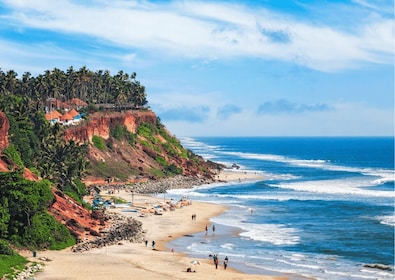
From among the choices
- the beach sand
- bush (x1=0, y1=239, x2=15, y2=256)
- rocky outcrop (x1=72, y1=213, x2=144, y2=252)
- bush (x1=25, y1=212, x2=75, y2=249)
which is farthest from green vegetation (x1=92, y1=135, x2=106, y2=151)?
bush (x1=0, y1=239, x2=15, y2=256)

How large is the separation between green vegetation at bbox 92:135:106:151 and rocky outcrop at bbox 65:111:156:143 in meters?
0.79

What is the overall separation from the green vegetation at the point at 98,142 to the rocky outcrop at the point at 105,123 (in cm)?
79

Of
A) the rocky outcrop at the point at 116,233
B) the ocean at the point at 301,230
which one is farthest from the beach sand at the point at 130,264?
the ocean at the point at 301,230

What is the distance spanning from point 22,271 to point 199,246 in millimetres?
19274

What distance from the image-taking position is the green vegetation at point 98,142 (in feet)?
333

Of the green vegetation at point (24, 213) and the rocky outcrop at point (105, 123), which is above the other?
the rocky outcrop at point (105, 123)

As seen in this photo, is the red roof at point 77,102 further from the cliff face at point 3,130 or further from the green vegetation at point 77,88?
the cliff face at point 3,130

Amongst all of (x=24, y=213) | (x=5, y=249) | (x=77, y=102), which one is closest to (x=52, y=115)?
(x=77, y=102)

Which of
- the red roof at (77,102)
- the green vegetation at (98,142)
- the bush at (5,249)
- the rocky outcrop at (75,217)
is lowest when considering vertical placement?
the bush at (5,249)

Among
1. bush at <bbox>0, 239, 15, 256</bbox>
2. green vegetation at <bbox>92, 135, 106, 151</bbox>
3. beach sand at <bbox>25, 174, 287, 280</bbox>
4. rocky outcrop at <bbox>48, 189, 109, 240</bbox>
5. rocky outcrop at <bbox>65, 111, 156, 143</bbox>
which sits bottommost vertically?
beach sand at <bbox>25, 174, 287, 280</bbox>

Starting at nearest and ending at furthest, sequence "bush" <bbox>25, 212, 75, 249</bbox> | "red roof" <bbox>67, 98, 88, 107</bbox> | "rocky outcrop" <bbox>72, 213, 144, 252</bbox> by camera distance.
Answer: "bush" <bbox>25, 212, 75, 249</bbox> < "rocky outcrop" <bbox>72, 213, 144, 252</bbox> < "red roof" <bbox>67, 98, 88, 107</bbox>

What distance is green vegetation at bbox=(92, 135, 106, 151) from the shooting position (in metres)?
101

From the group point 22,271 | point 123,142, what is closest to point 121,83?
point 123,142

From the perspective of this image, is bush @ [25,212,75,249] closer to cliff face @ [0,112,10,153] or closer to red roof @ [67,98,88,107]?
cliff face @ [0,112,10,153]
